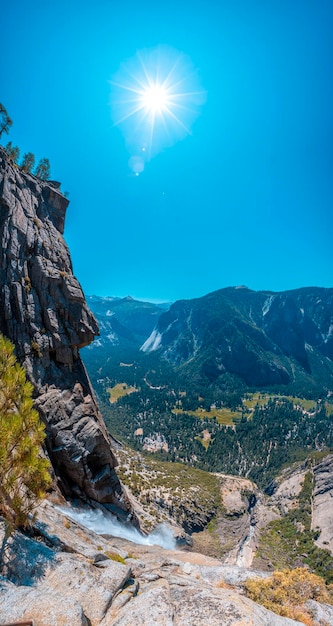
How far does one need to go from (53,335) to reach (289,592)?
2393cm

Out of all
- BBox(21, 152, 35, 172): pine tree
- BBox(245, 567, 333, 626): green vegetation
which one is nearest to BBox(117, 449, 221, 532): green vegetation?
BBox(245, 567, 333, 626): green vegetation

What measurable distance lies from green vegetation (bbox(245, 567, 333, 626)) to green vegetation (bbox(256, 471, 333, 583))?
5209 centimetres

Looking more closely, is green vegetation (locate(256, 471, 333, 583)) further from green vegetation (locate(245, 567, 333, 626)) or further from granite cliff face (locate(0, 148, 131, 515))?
green vegetation (locate(245, 567, 333, 626))

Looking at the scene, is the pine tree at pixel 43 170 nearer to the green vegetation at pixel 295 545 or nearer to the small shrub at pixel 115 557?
the small shrub at pixel 115 557

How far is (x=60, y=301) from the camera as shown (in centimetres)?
2823

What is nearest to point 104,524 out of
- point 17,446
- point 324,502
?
point 17,446

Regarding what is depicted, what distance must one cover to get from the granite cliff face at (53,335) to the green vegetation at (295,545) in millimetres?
48559

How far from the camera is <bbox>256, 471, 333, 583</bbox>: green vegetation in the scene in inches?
2164

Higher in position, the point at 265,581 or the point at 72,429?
the point at 72,429

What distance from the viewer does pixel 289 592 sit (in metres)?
13.0

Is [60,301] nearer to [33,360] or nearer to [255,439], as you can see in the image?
[33,360]

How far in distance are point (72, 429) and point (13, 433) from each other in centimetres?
1665

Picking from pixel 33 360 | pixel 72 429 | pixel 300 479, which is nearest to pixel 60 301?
pixel 33 360

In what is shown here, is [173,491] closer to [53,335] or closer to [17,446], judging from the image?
[53,335]
